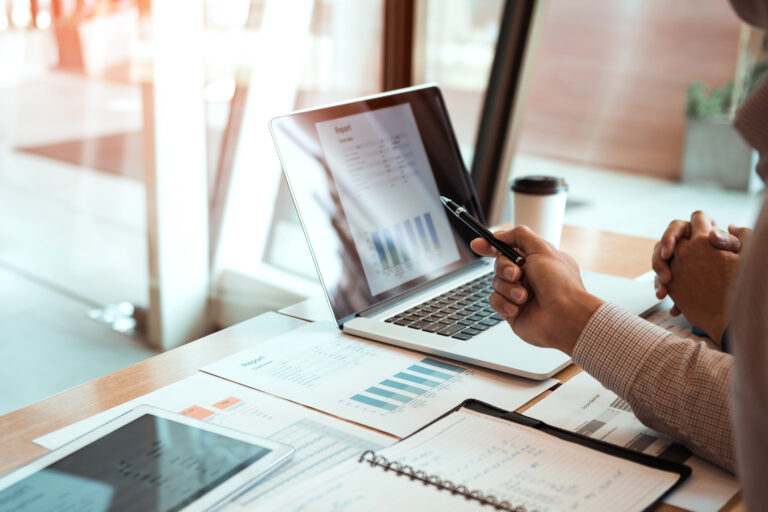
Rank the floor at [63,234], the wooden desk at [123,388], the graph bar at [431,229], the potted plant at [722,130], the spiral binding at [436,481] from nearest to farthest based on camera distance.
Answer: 1. the spiral binding at [436,481]
2. the wooden desk at [123,388]
3. the graph bar at [431,229]
4. the floor at [63,234]
5. the potted plant at [722,130]

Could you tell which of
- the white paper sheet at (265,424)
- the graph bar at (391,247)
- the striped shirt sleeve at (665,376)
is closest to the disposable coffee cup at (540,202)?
the graph bar at (391,247)

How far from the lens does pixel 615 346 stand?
0.81 metres

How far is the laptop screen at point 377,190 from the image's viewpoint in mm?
1101

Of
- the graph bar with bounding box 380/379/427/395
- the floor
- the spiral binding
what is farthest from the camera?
the floor

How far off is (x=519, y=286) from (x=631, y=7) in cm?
204

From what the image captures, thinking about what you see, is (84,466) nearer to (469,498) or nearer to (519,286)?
(469,498)

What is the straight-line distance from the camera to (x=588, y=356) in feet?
2.71

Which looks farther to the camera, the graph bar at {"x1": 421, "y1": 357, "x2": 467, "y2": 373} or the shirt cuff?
the graph bar at {"x1": 421, "y1": 357, "x2": 467, "y2": 373}

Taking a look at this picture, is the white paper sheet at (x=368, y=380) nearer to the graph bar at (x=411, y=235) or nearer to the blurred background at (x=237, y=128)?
the graph bar at (x=411, y=235)

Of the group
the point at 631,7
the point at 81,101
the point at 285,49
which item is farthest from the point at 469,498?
the point at 631,7

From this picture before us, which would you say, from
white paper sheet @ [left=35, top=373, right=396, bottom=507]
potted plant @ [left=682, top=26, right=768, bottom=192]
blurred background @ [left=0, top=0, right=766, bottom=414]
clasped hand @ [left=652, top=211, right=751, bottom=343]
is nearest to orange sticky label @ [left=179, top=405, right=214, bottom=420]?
white paper sheet @ [left=35, top=373, right=396, bottom=507]

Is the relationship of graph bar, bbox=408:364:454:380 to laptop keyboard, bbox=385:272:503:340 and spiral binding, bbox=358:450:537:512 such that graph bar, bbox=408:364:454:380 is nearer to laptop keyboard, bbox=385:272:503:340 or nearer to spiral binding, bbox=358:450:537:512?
laptop keyboard, bbox=385:272:503:340

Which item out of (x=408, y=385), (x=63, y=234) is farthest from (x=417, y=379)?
(x=63, y=234)

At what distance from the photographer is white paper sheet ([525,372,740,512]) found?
705 mm
